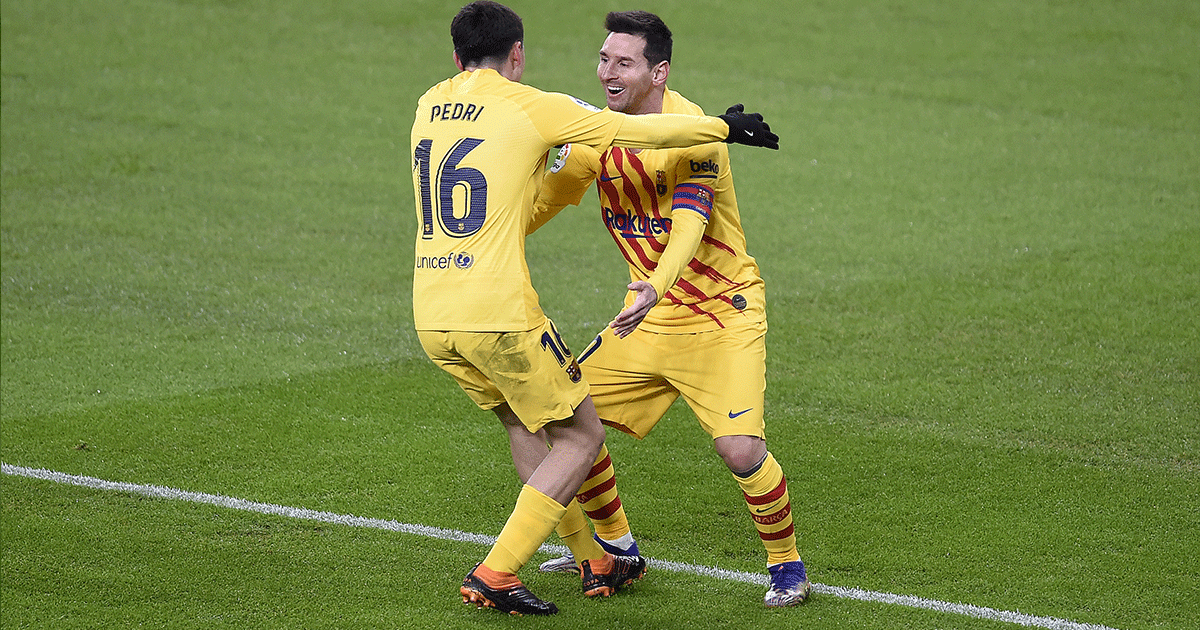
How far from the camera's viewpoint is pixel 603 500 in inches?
221

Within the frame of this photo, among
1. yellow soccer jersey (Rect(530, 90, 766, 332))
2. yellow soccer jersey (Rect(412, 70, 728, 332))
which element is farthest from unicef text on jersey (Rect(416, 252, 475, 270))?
yellow soccer jersey (Rect(530, 90, 766, 332))

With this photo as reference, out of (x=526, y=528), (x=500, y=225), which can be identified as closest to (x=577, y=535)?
(x=526, y=528)

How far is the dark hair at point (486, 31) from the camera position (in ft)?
15.9

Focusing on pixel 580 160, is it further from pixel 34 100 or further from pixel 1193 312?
pixel 34 100

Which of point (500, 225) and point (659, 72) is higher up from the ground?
point (659, 72)

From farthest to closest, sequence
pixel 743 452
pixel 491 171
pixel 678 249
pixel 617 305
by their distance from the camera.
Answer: pixel 617 305 < pixel 743 452 < pixel 678 249 < pixel 491 171

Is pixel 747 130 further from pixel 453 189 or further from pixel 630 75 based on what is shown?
pixel 453 189

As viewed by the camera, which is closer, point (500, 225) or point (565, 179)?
point (500, 225)

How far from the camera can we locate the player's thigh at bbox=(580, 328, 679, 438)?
557 cm

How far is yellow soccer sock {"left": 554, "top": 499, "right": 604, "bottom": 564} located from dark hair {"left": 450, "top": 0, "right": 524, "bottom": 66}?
1872 mm

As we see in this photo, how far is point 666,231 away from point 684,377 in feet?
2.03

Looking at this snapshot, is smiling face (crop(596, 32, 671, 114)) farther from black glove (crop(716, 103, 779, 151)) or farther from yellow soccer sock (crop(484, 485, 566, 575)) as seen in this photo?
yellow soccer sock (crop(484, 485, 566, 575))

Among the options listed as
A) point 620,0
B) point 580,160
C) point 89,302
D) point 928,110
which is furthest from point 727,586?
point 620,0

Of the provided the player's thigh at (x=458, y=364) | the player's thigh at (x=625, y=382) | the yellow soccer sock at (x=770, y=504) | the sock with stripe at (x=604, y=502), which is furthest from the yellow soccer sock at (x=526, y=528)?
the yellow soccer sock at (x=770, y=504)
